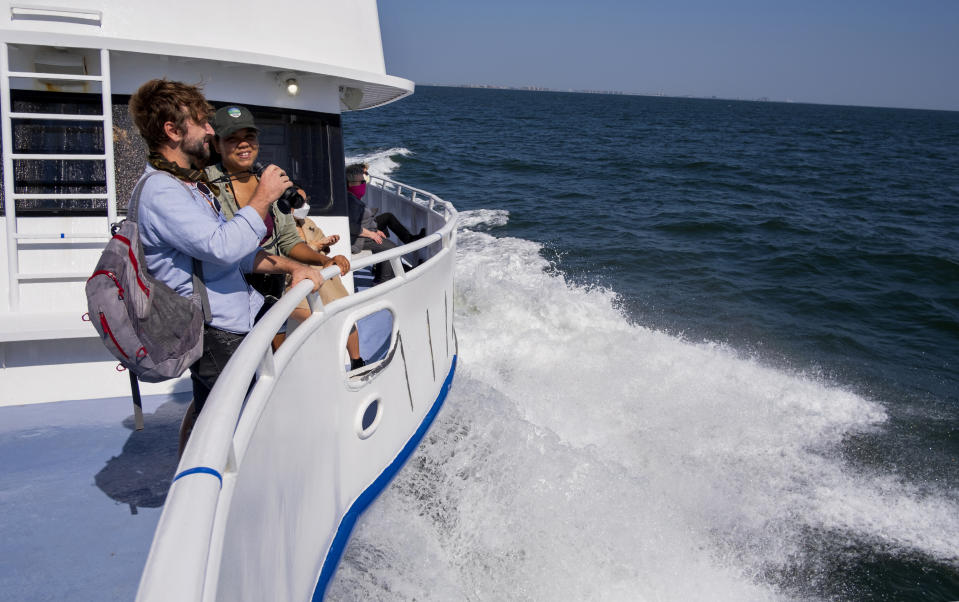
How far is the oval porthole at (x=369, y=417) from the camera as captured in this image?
121 inches

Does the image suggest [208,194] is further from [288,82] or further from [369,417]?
[288,82]

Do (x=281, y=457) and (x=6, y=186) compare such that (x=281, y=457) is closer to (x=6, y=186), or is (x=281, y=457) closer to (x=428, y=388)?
(x=428, y=388)

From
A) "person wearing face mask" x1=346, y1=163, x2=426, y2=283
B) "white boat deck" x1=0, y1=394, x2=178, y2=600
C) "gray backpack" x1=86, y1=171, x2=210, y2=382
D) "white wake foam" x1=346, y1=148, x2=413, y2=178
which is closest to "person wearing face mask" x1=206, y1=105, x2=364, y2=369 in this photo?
"gray backpack" x1=86, y1=171, x2=210, y2=382

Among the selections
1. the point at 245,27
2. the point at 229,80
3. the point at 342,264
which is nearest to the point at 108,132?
the point at 229,80

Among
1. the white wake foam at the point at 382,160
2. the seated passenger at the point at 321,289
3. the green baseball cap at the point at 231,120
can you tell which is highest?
the white wake foam at the point at 382,160

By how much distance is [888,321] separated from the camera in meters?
11.2

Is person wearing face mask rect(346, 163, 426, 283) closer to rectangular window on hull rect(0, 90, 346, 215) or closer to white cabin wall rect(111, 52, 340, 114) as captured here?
white cabin wall rect(111, 52, 340, 114)

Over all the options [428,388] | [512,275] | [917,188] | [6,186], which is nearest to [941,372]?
[512,275]

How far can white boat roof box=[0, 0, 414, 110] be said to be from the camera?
3756 mm

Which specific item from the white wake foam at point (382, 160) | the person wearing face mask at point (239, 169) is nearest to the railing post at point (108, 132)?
the person wearing face mask at point (239, 169)

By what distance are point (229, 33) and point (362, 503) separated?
306 cm

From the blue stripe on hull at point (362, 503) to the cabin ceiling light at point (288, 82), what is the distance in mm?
2261

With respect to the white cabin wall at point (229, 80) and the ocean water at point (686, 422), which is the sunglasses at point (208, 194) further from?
the white cabin wall at point (229, 80)

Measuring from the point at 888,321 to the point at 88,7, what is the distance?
38.9 feet
